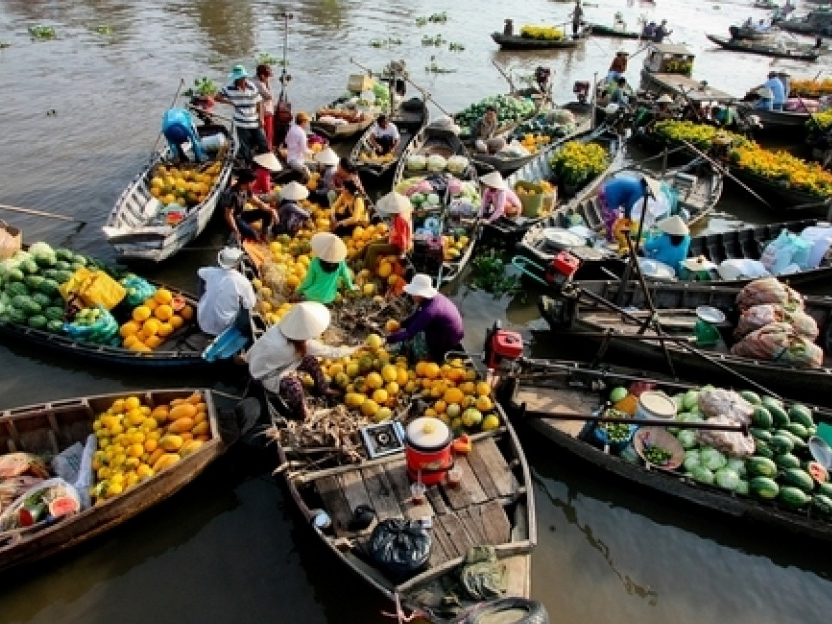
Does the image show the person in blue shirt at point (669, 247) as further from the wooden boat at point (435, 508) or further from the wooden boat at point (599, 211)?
the wooden boat at point (435, 508)

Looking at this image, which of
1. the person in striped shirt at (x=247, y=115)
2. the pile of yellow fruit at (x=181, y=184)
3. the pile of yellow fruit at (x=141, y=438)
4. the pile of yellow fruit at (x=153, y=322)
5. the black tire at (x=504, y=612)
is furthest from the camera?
the person in striped shirt at (x=247, y=115)

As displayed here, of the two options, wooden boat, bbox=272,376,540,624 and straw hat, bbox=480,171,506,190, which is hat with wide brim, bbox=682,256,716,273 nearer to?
straw hat, bbox=480,171,506,190

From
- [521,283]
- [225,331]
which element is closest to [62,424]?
[225,331]

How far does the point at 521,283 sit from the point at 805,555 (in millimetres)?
7013

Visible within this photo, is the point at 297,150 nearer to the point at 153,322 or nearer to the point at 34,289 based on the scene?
the point at 153,322

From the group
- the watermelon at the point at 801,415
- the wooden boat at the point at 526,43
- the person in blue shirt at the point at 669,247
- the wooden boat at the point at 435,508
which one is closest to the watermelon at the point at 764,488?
the watermelon at the point at 801,415

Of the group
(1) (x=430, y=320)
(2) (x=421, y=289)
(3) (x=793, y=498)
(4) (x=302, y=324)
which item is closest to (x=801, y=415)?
(3) (x=793, y=498)

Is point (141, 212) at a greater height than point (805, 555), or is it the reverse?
point (141, 212)

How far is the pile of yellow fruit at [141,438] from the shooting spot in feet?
24.0

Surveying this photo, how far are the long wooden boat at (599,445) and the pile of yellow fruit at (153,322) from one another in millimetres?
5389

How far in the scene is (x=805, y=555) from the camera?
8055 millimetres

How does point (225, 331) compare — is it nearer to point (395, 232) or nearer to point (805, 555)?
point (395, 232)

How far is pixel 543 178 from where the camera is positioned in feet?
53.4

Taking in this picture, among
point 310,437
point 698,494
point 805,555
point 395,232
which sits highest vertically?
point 395,232
